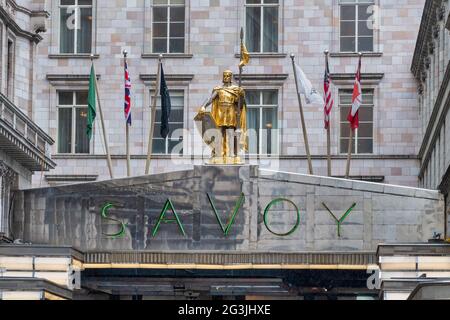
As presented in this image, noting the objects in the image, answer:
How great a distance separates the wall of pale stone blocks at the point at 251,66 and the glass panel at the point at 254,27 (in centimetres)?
50

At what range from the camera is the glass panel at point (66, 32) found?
286 feet

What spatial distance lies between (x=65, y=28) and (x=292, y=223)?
25.5 m

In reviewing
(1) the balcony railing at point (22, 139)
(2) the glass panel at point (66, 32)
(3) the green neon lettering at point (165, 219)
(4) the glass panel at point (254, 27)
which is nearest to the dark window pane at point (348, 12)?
(4) the glass panel at point (254, 27)

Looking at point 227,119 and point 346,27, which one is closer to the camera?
point 227,119

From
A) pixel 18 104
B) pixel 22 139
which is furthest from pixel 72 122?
pixel 22 139

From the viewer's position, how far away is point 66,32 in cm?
8750

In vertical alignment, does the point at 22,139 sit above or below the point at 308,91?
below

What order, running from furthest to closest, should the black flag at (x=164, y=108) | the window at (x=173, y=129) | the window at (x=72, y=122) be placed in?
the window at (x=72, y=122) < the window at (x=173, y=129) < the black flag at (x=164, y=108)

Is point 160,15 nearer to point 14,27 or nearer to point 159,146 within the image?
point 159,146

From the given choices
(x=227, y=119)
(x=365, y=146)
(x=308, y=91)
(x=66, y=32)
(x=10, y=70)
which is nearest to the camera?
(x=227, y=119)

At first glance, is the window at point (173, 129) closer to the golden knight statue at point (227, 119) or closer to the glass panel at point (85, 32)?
the glass panel at point (85, 32)

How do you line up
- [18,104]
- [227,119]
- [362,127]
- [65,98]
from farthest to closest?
1. [65,98]
2. [362,127]
3. [18,104]
4. [227,119]

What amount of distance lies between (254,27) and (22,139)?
82.6 feet
